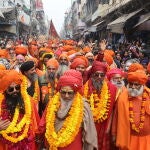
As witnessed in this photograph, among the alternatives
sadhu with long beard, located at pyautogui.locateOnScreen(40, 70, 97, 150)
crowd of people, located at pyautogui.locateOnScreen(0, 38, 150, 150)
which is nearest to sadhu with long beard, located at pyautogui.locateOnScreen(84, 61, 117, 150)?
crowd of people, located at pyautogui.locateOnScreen(0, 38, 150, 150)

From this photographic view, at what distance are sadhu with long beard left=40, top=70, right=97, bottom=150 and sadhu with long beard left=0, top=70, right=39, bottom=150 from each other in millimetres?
264

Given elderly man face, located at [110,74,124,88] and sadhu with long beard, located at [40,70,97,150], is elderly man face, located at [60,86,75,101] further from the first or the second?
elderly man face, located at [110,74,124,88]

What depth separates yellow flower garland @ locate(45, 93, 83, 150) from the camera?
5.89 m

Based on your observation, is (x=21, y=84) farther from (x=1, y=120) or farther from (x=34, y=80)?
(x=34, y=80)

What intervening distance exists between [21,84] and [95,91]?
155cm

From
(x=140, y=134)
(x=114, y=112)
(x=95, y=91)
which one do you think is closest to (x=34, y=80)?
(x=95, y=91)

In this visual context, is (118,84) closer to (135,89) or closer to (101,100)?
(101,100)

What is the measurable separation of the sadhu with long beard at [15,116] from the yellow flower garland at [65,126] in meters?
0.29

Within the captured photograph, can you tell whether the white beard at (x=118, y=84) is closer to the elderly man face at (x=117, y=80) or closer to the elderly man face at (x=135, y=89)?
the elderly man face at (x=117, y=80)

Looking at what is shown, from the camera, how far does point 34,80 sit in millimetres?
8398

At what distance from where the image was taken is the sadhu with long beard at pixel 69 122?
5887 mm

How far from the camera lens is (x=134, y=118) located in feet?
21.8

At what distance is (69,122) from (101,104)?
1355mm

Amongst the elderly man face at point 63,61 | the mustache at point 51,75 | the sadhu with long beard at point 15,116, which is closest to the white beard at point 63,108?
the sadhu with long beard at point 15,116
